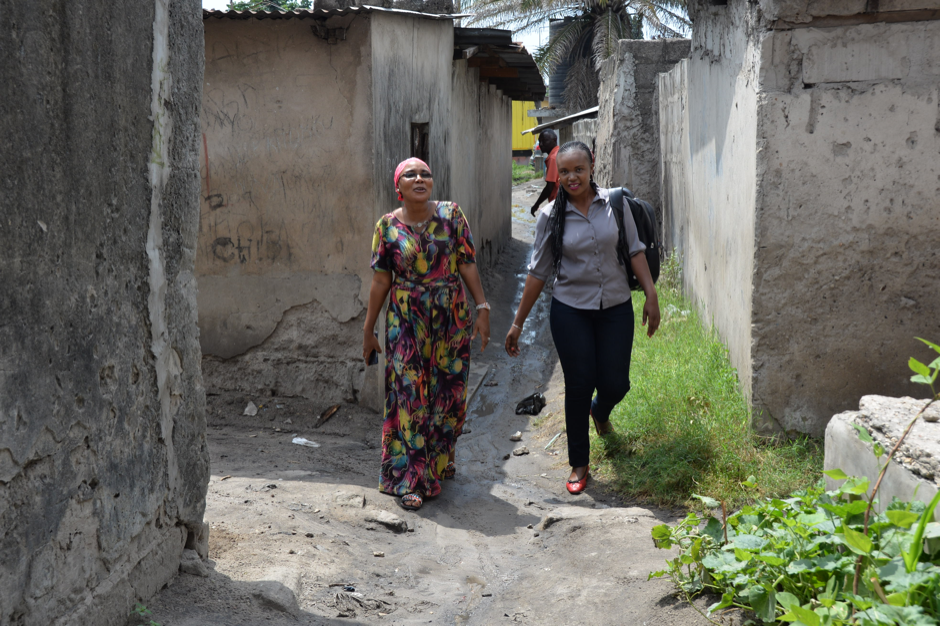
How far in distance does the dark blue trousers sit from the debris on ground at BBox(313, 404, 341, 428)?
221cm

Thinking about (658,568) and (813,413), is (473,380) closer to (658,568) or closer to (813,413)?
(813,413)

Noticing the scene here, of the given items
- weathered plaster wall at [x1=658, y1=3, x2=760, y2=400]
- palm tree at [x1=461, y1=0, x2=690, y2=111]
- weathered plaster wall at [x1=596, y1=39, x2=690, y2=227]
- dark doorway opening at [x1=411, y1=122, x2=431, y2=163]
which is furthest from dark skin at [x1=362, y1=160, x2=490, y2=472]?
palm tree at [x1=461, y1=0, x2=690, y2=111]

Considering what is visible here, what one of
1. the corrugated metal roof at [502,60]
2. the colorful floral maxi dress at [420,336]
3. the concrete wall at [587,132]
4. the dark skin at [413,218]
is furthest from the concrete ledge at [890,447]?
the concrete wall at [587,132]

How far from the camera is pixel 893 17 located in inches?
152

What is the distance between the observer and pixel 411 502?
4250 millimetres

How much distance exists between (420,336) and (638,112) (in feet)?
18.8

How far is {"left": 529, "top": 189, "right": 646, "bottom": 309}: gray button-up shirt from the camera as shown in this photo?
413 centimetres

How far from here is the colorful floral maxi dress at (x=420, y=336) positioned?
4.24 meters

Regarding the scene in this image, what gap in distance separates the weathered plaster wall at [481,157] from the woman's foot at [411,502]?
14.0 feet

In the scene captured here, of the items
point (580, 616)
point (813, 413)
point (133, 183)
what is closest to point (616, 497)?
point (813, 413)

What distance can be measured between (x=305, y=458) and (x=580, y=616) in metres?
2.71

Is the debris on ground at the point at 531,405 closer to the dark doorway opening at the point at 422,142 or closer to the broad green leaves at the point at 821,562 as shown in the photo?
the dark doorway opening at the point at 422,142

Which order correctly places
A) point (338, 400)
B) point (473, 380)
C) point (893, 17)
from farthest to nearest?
point (473, 380)
point (338, 400)
point (893, 17)

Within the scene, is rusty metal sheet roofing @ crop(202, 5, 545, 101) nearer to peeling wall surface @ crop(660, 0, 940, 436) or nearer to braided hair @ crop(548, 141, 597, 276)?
braided hair @ crop(548, 141, 597, 276)
